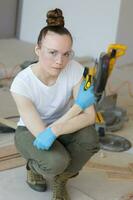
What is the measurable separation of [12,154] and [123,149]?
26.2 inches

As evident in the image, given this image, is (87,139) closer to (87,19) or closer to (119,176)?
(119,176)

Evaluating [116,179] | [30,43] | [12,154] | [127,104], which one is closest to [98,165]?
[116,179]

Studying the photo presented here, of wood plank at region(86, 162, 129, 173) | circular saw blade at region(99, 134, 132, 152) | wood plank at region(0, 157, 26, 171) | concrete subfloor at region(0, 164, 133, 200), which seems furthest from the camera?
circular saw blade at region(99, 134, 132, 152)

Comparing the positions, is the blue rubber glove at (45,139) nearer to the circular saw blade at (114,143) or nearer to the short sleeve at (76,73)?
the short sleeve at (76,73)

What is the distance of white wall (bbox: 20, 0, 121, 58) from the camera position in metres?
4.24

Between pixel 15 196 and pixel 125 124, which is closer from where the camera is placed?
pixel 15 196

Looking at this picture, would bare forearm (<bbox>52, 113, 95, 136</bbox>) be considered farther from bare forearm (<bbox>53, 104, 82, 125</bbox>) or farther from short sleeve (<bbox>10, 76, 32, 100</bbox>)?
short sleeve (<bbox>10, 76, 32, 100</bbox>)

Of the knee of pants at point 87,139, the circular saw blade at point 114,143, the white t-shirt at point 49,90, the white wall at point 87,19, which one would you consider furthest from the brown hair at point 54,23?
the white wall at point 87,19

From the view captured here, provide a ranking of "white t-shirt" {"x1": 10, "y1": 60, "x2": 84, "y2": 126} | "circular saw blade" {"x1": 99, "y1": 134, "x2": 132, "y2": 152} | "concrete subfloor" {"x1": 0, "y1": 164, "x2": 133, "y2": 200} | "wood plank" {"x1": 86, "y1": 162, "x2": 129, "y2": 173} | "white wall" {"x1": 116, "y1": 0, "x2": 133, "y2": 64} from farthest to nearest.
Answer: "white wall" {"x1": 116, "y1": 0, "x2": 133, "y2": 64} < "circular saw blade" {"x1": 99, "y1": 134, "x2": 132, "y2": 152} < "wood plank" {"x1": 86, "y1": 162, "x2": 129, "y2": 173} < "concrete subfloor" {"x1": 0, "y1": 164, "x2": 133, "y2": 200} < "white t-shirt" {"x1": 10, "y1": 60, "x2": 84, "y2": 126}

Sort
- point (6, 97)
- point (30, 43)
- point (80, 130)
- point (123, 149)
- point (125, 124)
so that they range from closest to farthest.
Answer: point (80, 130) → point (123, 149) → point (125, 124) → point (6, 97) → point (30, 43)

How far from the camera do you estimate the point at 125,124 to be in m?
2.99

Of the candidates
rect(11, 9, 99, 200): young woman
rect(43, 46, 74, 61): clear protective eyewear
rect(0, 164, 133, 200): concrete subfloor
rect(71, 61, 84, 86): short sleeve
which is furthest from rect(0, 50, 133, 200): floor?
rect(43, 46, 74, 61): clear protective eyewear

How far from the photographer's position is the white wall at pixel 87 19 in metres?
4.24

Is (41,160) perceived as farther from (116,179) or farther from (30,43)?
(30,43)
